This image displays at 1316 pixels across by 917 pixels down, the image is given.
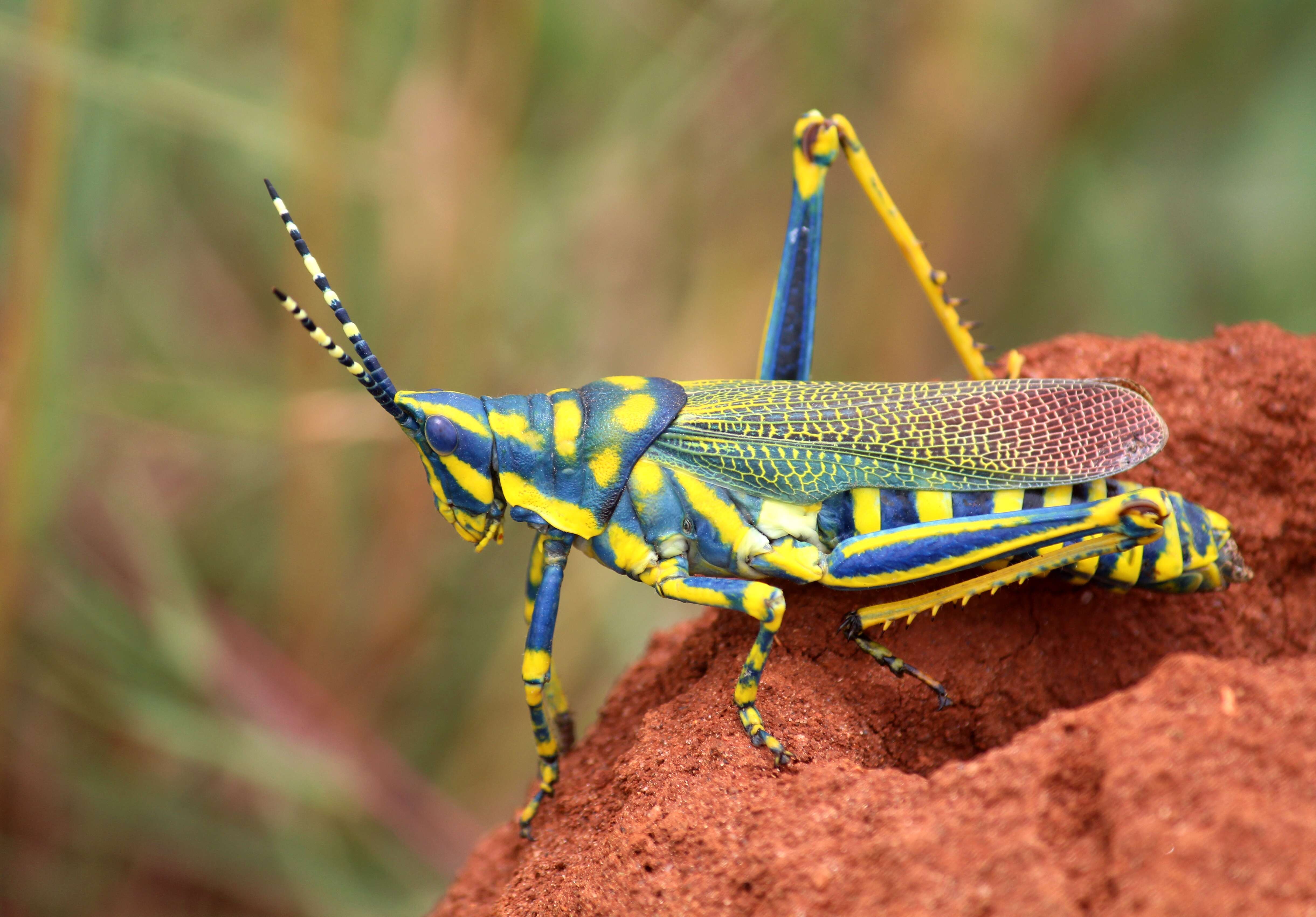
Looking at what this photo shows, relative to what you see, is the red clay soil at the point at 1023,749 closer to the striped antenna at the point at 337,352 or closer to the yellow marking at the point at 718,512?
the yellow marking at the point at 718,512

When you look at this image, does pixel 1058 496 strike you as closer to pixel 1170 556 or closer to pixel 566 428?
pixel 1170 556

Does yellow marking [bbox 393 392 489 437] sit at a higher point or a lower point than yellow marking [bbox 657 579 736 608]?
higher

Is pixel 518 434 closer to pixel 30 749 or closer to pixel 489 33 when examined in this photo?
pixel 489 33

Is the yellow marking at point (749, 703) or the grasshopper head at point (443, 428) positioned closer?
the yellow marking at point (749, 703)

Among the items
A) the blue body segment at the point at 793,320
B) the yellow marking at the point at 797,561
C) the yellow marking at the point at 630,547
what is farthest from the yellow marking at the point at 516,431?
the blue body segment at the point at 793,320

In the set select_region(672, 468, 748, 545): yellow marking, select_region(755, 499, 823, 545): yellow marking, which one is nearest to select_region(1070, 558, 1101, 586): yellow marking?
select_region(755, 499, 823, 545): yellow marking

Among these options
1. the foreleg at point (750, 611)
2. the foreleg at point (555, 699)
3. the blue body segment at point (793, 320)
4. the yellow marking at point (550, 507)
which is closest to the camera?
the foreleg at point (750, 611)

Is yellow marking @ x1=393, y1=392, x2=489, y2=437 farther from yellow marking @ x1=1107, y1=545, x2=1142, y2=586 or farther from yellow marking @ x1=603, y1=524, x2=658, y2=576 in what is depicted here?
yellow marking @ x1=1107, y1=545, x2=1142, y2=586
